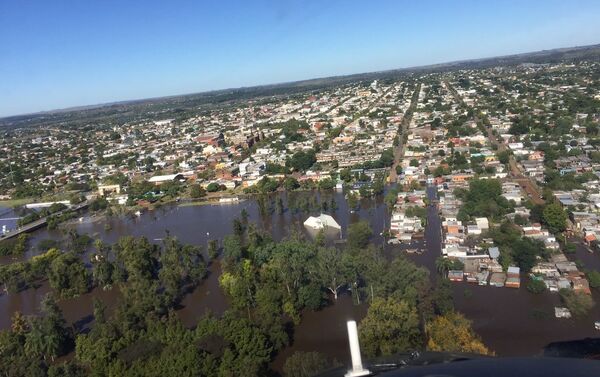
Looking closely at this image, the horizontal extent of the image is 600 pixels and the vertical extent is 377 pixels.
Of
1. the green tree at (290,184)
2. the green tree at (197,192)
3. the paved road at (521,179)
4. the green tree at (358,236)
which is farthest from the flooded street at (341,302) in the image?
the paved road at (521,179)

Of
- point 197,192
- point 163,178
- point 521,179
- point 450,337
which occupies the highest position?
point 450,337

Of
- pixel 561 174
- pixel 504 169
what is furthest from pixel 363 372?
pixel 504 169

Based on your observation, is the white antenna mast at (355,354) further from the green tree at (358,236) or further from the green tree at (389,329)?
the green tree at (358,236)

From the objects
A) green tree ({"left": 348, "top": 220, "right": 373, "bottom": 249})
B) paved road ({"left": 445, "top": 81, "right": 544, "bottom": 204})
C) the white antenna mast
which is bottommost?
paved road ({"left": 445, "top": 81, "right": 544, "bottom": 204})

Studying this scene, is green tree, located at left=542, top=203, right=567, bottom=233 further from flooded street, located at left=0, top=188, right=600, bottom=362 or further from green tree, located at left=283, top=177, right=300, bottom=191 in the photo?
green tree, located at left=283, top=177, right=300, bottom=191

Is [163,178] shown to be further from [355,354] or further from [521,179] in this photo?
[355,354]

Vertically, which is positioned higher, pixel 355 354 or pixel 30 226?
pixel 355 354

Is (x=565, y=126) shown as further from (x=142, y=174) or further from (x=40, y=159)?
(x=40, y=159)

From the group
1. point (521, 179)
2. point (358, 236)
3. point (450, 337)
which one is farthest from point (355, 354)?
point (521, 179)

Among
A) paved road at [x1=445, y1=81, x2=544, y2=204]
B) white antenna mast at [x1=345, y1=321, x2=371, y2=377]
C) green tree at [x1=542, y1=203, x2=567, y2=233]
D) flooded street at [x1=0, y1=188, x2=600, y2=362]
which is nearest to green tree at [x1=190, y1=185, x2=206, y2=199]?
flooded street at [x1=0, y1=188, x2=600, y2=362]
